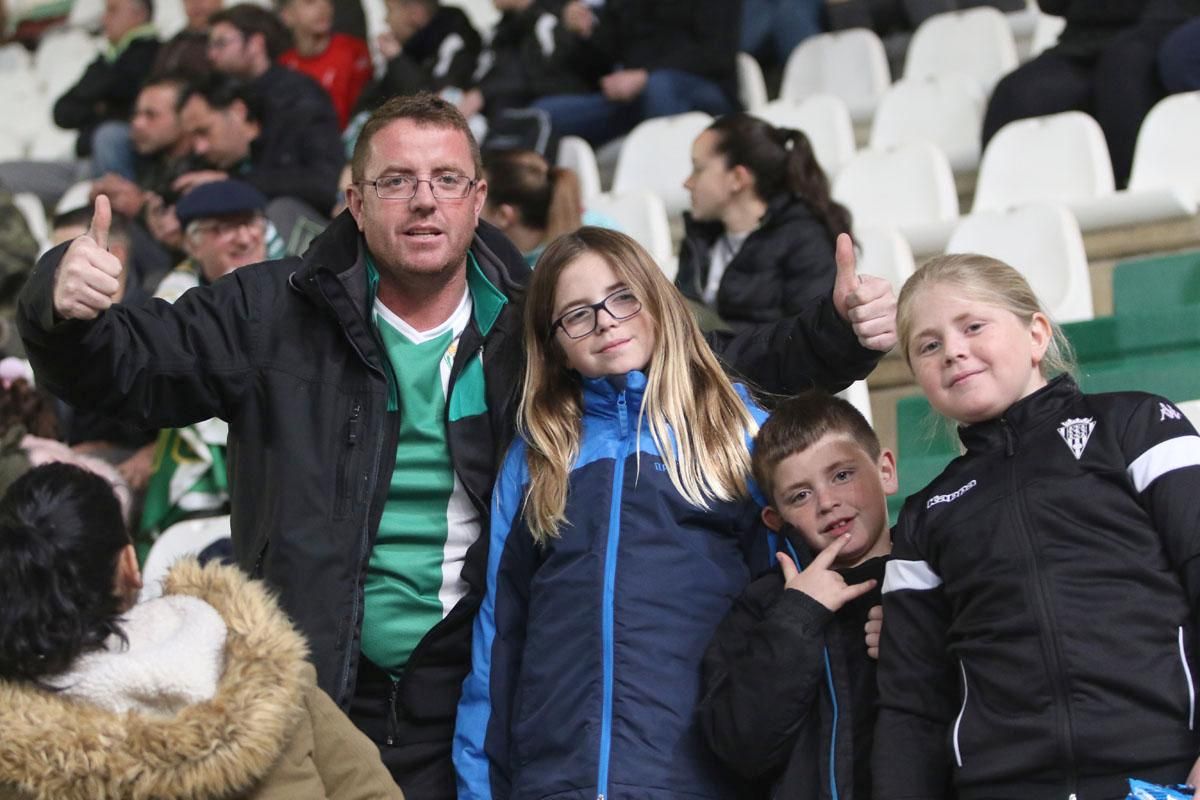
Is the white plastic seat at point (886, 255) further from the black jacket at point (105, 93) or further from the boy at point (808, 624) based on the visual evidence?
the black jacket at point (105, 93)

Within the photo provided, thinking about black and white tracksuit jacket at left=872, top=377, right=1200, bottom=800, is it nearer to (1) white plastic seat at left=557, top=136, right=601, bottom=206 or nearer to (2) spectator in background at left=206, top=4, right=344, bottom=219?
(2) spectator in background at left=206, top=4, right=344, bottom=219

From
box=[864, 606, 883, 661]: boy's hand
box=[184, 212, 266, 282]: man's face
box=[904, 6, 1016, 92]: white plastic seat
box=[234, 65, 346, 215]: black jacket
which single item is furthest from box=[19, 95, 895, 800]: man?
box=[904, 6, 1016, 92]: white plastic seat

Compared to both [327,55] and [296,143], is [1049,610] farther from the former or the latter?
[327,55]

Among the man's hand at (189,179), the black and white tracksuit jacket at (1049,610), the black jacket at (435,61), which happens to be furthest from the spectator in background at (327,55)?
the black and white tracksuit jacket at (1049,610)

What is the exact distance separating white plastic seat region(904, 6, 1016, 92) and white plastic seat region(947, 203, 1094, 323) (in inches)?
70.8

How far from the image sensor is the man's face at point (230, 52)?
22.6 feet

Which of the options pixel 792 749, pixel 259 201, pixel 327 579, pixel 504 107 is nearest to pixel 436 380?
pixel 327 579

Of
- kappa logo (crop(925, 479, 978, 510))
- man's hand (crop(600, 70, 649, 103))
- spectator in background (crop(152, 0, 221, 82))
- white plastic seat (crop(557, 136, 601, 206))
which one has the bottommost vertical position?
kappa logo (crop(925, 479, 978, 510))

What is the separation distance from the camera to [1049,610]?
7.07ft

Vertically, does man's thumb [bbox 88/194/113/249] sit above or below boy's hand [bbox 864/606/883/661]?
above

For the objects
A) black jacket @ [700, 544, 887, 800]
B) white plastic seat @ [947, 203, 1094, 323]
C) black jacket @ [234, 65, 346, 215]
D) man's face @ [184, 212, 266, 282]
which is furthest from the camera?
black jacket @ [234, 65, 346, 215]

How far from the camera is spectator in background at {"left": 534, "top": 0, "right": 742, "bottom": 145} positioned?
660 cm

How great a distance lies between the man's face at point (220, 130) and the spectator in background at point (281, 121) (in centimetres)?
7

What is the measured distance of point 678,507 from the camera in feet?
8.39
